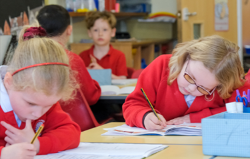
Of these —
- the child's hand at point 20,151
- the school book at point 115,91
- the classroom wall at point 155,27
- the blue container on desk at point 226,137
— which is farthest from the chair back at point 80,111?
the classroom wall at point 155,27

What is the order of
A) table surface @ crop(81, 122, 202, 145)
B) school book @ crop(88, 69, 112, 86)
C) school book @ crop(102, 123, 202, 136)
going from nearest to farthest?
table surface @ crop(81, 122, 202, 145) < school book @ crop(102, 123, 202, 136) < school book @ crop(88, 69, 112, 86)

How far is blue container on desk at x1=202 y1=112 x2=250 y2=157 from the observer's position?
0.84 meters

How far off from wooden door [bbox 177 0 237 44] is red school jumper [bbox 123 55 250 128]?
2719 millimetres

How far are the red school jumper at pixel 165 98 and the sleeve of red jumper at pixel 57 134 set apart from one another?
14.1 inches

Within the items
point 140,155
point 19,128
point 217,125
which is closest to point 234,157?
point 217,125

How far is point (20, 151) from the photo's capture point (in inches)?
32.3

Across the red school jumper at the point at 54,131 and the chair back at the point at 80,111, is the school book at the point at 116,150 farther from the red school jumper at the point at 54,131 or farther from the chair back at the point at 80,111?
the chair back at the point at 80,111

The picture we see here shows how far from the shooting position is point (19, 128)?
101 centimetres

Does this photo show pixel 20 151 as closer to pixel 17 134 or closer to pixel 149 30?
pixel 17 134

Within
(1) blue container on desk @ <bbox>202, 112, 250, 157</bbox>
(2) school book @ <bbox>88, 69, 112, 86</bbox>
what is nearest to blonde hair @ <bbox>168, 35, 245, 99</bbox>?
(1) blue container on desk @ <bbox>202, 112, 250, 157</bbox>

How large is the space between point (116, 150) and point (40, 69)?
1.05 ft

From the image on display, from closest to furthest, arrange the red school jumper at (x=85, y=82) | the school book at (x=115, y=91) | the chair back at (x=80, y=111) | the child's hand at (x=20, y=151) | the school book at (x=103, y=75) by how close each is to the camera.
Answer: the child's hand at (x=20, y=151)
the chair back at (x=80, y=111)
the red school jumper at (x=85, y=82)
the school book at (x=115, y=91)
the school book at (x=103, y=75)

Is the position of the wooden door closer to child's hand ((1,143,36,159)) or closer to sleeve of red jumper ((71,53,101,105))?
sleeve of red jumper ((71,53,101,105))

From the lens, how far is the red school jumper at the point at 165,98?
1413 millimetres
